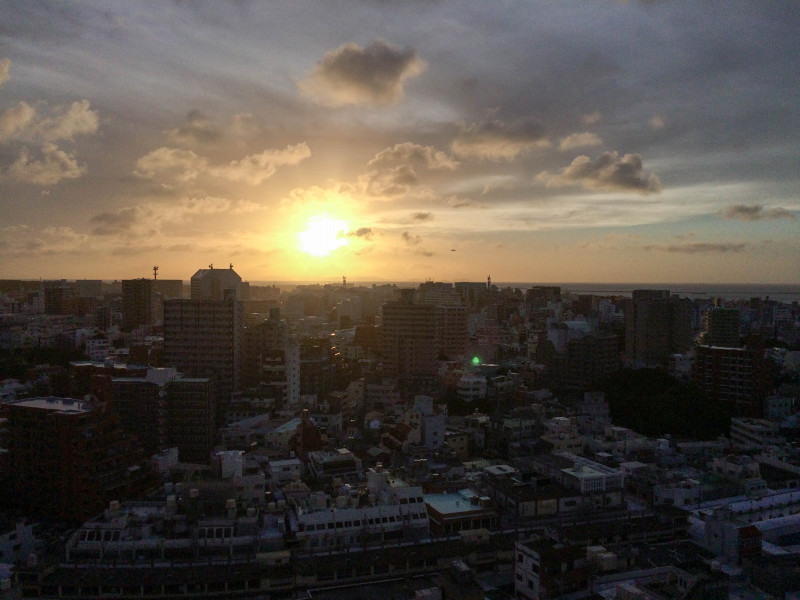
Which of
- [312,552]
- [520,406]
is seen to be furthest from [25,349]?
[312,552]

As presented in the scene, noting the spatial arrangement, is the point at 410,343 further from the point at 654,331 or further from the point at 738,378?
the point at 654,331

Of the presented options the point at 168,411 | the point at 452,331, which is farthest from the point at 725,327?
the point at 168,411

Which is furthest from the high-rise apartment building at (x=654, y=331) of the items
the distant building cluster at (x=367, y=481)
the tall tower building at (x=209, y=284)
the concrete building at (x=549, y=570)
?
the concrete building at (x=549, y=570)

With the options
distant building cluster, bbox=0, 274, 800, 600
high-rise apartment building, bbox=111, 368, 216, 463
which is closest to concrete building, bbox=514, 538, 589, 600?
distant building cluster, bbox=0, 274, 800, 600

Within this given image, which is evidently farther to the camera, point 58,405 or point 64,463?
point 58,405

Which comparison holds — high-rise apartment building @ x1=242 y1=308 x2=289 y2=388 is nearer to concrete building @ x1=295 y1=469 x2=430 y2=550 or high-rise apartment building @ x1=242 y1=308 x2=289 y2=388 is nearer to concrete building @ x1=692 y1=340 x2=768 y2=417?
concrete building @ x1=295 y1=469 x2=430 y2=550

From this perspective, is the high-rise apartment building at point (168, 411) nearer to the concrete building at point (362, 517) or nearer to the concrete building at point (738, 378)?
the concrete building at point (362, 517)
